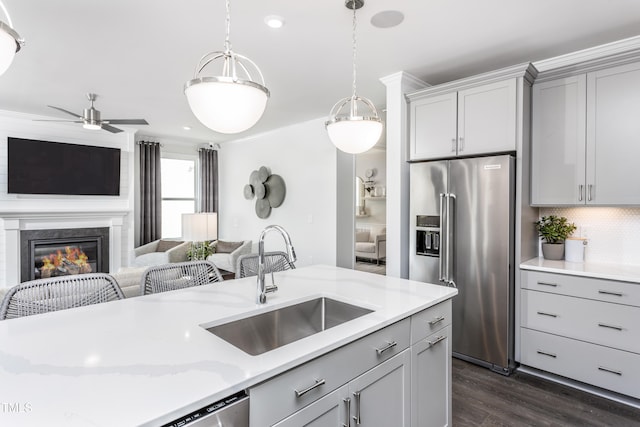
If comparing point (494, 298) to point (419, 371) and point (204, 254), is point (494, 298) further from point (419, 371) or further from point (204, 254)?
point (204, 254)

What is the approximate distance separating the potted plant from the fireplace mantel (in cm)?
582

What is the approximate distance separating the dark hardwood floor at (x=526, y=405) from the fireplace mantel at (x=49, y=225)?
530 centimetres

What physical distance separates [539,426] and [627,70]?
8.15 ft

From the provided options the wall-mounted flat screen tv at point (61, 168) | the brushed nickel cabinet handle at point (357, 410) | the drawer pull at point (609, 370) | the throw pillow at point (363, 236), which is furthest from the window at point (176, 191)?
the drawer pull at point (609, 370)

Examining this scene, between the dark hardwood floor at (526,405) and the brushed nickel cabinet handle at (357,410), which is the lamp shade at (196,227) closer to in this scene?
the dark hardwood floor at (526,405)

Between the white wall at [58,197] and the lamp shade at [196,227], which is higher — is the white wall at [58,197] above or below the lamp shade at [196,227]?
above

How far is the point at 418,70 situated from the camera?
126 inches

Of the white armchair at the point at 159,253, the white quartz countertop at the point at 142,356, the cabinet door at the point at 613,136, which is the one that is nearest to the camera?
the white quartz countertop at the point at 142,356

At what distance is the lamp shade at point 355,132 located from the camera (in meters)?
1.84

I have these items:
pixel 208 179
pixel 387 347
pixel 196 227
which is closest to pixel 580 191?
pixel 387 347

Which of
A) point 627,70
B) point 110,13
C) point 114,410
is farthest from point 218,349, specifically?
point 627,70

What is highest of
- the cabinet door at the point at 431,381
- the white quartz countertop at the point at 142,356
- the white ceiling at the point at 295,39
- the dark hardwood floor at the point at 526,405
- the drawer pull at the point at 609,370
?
the white ceiling at the point at 295,39

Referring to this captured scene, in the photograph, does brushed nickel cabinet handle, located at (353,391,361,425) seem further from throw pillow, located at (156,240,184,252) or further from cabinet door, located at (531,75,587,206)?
throw pillow, located at (156,240,184,252)

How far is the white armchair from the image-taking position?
5.27 metres
